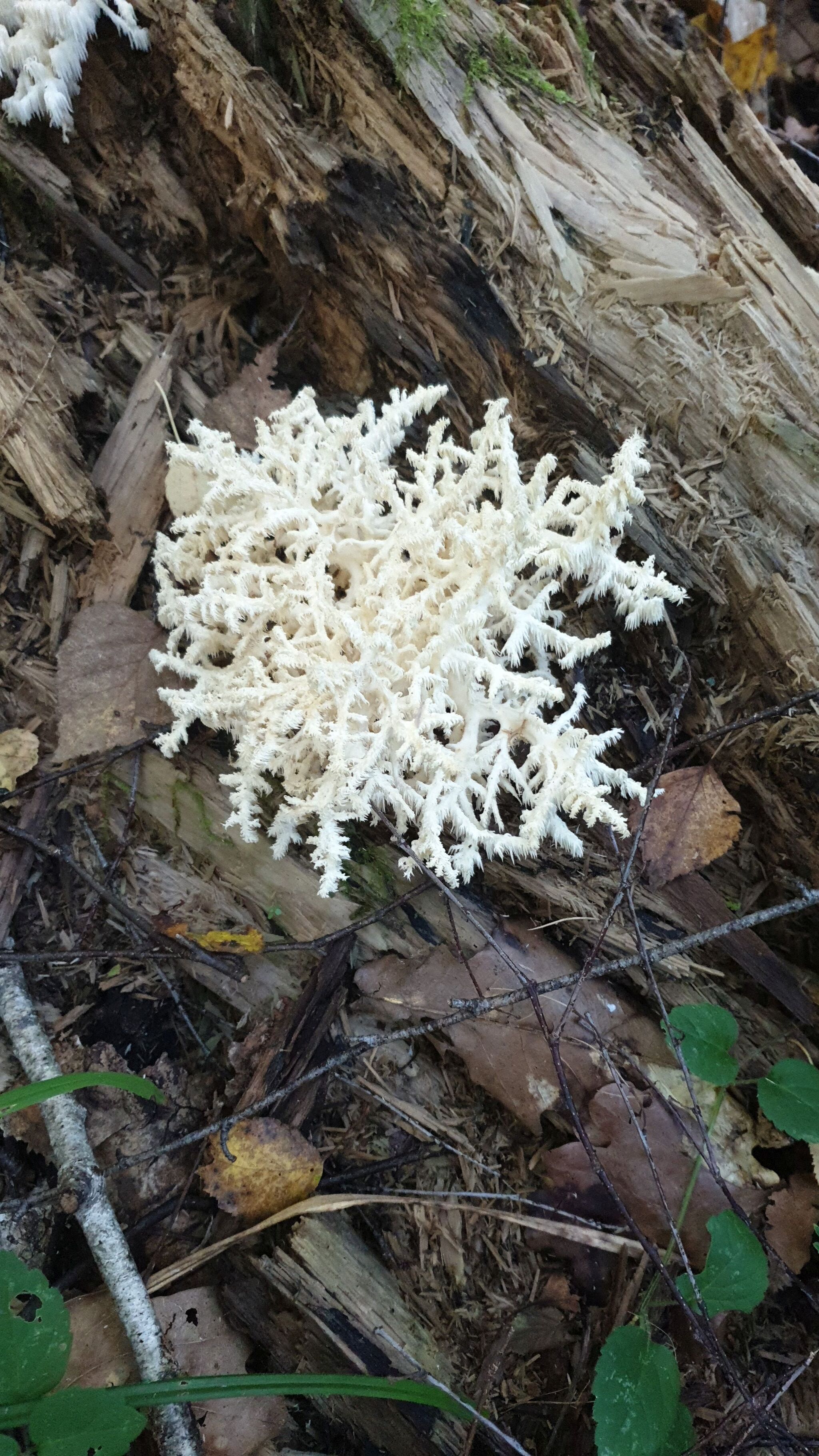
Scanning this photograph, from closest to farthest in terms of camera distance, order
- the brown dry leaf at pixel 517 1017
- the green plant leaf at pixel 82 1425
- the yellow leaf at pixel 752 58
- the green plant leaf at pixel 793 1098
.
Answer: the green plant leaf at pixel 82 1425, the green plant leaf at pixel 793 1098, the brown dry leaf at pixel 517 1017, the yellow leaf at pixel 752 58

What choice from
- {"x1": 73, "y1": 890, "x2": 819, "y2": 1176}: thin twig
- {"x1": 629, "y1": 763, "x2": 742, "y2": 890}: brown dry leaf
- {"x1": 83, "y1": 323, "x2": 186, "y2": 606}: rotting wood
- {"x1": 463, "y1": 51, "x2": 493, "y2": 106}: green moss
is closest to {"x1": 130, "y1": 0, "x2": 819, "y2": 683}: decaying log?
{"x1": 463, "y1": 51, "x2": 493, "y2": 106}: green moss

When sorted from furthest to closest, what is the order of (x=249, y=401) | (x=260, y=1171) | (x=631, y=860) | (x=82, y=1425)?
1. (x=249, y=401)
2. (x=631, y=860)
3. (x=260, y=1171)
4. (x=82, y=1425)

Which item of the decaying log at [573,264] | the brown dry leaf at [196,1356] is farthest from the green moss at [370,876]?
the decaying log at [573,264]

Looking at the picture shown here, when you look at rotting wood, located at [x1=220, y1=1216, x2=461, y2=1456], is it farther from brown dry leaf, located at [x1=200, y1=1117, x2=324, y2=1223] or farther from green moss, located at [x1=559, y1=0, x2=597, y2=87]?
green moss, located at [x1=559, y1=0, x2=597, y2=87]

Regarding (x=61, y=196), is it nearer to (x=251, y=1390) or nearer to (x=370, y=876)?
(x=370, y=876)

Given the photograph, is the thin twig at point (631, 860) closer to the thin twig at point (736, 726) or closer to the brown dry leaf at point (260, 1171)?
the thin twig at point (736, 726)

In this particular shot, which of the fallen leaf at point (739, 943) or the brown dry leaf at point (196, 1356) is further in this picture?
the fallen leaf at point (739, 943)

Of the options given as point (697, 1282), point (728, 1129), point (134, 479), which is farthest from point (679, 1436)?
point (134, 479)
